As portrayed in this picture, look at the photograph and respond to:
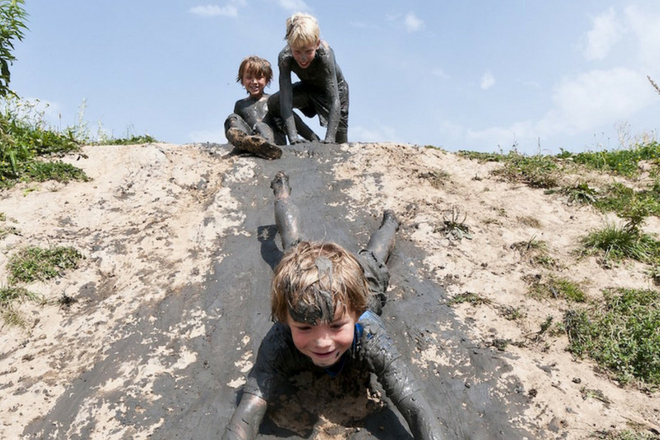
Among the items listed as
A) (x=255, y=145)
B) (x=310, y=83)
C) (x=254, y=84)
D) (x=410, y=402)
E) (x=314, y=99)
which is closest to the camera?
(x=410, y=402)

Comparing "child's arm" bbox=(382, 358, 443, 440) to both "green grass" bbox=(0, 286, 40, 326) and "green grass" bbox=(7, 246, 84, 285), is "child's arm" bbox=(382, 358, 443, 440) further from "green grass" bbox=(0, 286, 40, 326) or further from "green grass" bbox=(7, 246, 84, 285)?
"green grass" bbox=(7, 246, 84, 285)

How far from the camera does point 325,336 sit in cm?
250

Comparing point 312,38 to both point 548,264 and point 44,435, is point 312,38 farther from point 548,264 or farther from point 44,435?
point 44,435

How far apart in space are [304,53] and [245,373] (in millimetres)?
4021

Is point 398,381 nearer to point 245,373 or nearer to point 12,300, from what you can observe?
point 245,373

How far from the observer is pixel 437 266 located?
425 cm

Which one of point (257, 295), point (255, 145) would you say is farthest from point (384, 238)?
point (255, 145)

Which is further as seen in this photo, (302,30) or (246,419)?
(302,30)

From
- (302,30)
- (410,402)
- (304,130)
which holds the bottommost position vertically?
(410,402)

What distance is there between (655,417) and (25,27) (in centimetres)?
652

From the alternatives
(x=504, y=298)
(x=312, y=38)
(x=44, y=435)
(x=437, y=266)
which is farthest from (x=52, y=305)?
(x=312, y=38)

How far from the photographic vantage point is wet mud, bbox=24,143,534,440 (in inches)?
115

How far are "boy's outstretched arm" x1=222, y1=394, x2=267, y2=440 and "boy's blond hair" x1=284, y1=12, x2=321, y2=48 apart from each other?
4.28 m

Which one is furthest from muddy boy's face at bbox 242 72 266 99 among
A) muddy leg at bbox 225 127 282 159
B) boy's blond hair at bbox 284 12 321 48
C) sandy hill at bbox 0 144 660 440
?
muddy leg at bbox 225 127 282 159
